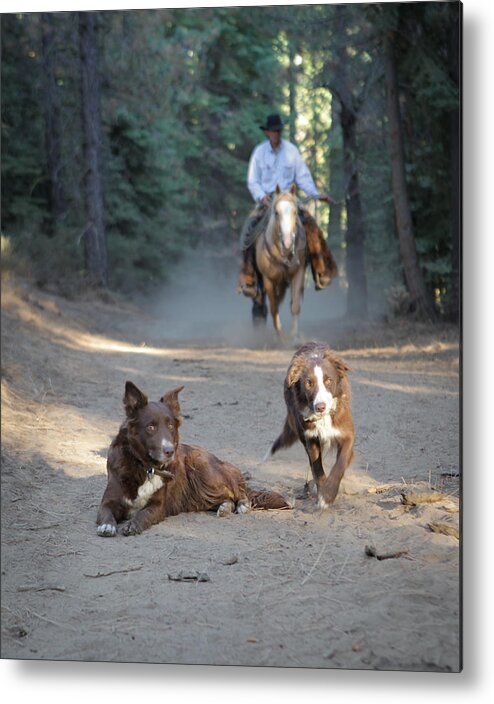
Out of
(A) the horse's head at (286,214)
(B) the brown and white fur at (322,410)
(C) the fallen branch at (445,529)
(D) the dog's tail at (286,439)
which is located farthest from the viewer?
(A) the horse's head at (286,214)

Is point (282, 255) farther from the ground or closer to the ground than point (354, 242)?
closer to the ground

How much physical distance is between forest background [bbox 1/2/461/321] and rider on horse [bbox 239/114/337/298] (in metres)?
0.27

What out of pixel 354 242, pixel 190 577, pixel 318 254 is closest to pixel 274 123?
pixel 318 254

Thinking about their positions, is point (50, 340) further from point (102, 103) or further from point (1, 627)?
point (102, 103)

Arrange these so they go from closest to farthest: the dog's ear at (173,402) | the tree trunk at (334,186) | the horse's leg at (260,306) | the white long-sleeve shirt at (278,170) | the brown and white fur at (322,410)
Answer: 1. the dog's ear at (173,402)
2. the brown and white fur at (322,410)
3. the white long-sleeve shirt at (278,170)
4. the tree trunk at (334,186)
5. the horse's leg at (260,306)

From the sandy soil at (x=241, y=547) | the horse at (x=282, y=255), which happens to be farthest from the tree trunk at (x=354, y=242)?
the sandy soil at (x=241, y=547)

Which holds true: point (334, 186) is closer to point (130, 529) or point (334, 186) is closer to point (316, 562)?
point (130, 529)

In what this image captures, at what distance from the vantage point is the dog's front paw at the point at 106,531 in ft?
14.6

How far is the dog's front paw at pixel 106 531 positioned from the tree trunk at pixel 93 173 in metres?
7.17

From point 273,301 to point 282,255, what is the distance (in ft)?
2.27

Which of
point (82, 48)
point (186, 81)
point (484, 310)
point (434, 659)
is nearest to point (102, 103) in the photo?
point (186, 81)

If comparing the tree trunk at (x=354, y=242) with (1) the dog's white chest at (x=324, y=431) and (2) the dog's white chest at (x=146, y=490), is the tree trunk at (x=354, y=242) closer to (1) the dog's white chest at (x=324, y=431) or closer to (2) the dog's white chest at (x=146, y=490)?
(1) the dog's white chest at (x=324, y=431)

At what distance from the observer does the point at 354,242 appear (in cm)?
1399

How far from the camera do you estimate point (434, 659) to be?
12.3 ft
